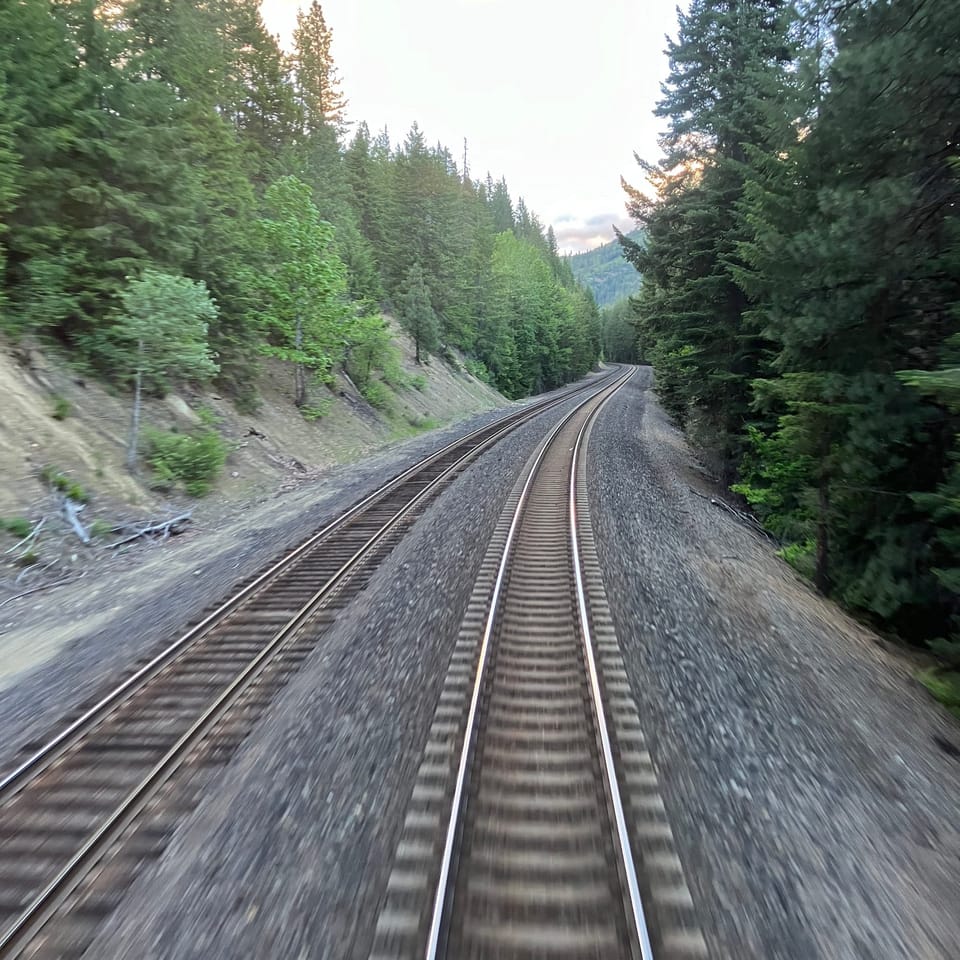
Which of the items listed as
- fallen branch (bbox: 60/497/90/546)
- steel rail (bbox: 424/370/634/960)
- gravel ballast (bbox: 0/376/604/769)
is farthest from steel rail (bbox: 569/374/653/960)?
fallen branch (bbox: 60/497/90/546)

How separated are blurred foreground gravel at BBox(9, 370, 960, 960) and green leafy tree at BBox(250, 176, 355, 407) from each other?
14477 mm

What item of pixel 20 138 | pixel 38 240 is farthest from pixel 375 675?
pixel 20 138

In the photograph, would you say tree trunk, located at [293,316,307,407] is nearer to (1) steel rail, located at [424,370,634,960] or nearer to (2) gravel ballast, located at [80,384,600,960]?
(1) steel rail, located at [424,370,634,960]

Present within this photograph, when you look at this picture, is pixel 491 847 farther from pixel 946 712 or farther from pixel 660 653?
pixel 946 712

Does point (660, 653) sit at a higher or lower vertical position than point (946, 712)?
higher

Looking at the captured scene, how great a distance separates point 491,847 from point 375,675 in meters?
2.72

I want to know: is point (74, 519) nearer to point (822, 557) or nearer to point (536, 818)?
point (536, 818)

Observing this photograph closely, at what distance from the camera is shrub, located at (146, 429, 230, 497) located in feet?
44.7

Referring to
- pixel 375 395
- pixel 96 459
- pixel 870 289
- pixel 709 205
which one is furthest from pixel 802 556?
pixel 375 395

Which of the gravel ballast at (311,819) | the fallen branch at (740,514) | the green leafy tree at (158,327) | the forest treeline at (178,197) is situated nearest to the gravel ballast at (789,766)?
the gravel ballast at (311,819)

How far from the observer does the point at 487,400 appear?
4275cm

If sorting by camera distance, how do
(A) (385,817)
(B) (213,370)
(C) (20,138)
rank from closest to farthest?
(A) (385,817) → (C) (20,138) → (B) (213,370)

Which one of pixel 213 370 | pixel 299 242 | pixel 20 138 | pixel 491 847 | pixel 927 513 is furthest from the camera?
pixel 299 242

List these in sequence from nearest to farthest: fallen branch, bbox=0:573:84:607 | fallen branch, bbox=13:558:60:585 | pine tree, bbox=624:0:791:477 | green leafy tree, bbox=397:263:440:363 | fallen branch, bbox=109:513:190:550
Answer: fallen branch, bbox=0:573:84:607
fallen branch, bbox=13:558:60:585
fallen branch, bbox=109:513:190:550
pine tree, bbox=624:0:791:477
green leafy tree, bbox=397:263:440:363
